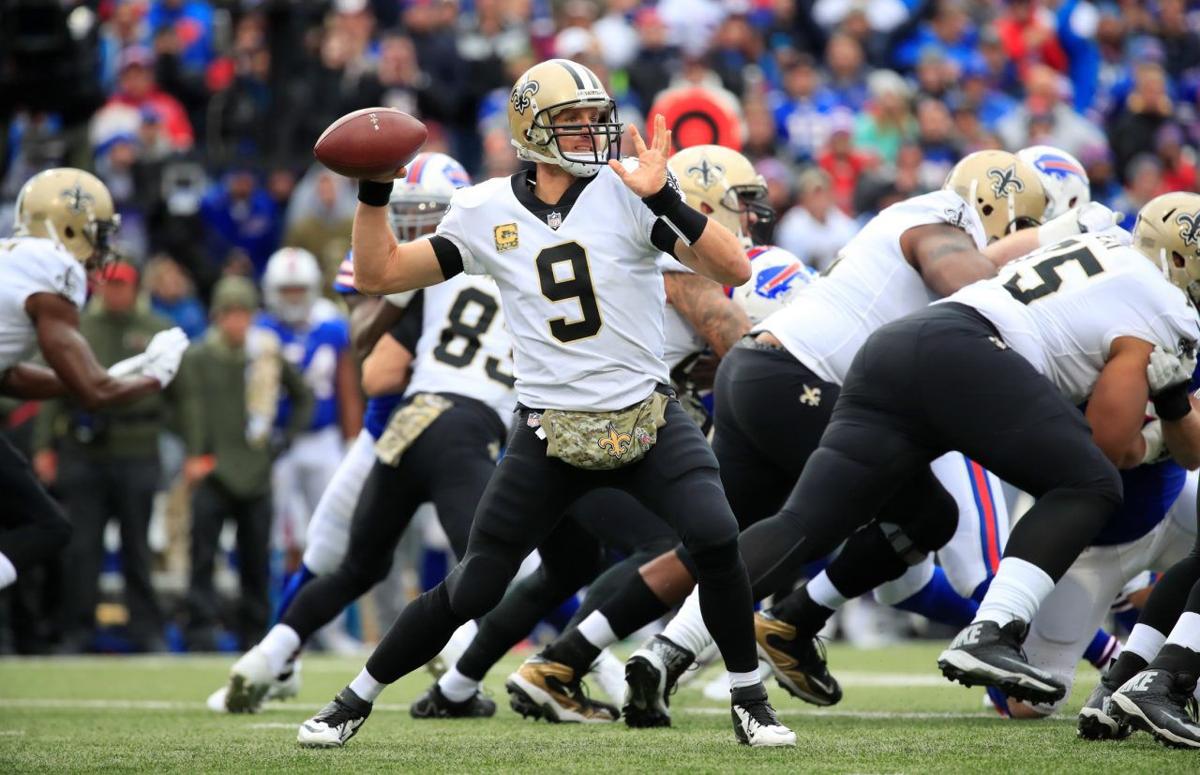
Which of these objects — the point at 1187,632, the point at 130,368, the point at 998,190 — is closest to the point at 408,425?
the point at 130,368

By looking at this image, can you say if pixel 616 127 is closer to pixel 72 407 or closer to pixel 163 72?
pixel 72 407

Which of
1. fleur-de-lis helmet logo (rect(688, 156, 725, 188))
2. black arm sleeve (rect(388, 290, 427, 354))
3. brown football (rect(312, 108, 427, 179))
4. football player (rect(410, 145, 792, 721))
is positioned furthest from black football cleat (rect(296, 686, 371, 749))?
fleur-de-lis helmet logo (rect(688, 156, 725, 188))

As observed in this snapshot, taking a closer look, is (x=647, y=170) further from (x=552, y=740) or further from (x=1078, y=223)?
(x=1078, y=223)

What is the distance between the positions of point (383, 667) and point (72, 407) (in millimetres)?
6058

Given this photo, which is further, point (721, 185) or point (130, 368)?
point (130, 368)

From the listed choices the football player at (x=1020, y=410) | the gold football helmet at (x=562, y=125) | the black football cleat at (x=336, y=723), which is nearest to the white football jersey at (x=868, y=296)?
the football player at (x=1020, y=410)

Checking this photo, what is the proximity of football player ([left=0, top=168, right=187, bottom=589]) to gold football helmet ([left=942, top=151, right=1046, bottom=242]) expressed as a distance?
3.09 meters

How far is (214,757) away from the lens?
490 centimetres

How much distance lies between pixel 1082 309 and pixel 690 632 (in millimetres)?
1539

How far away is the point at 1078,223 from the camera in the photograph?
623cm

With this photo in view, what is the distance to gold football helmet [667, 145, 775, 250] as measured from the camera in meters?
6.59

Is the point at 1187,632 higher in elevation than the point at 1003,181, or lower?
lower

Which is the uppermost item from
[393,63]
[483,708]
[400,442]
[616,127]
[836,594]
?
[393,63]

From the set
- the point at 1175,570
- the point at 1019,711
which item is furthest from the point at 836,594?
the point at 1175,570
